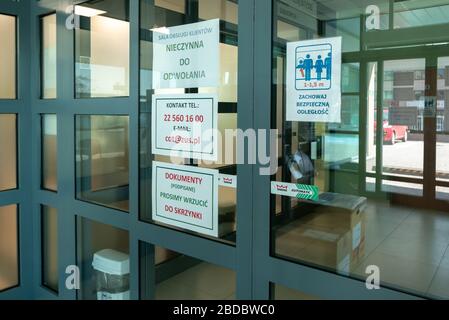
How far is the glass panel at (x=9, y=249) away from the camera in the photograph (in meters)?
2.92

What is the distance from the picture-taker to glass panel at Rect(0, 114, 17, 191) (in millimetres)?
2871

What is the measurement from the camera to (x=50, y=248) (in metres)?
2.97

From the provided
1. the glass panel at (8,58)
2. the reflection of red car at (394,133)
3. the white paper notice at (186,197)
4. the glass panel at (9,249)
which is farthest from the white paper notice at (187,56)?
the glass panel at (9,249)

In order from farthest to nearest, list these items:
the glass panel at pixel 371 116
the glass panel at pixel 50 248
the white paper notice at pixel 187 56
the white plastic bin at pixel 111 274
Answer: the glass panel at pixel 50 248, the white plastic bin at pixel 111 274, the white paper notice at pixel 187 56, the glass panel at pixel 371 116

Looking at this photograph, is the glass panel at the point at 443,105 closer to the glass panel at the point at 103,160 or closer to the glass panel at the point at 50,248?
the glass panel at the point at 103,160

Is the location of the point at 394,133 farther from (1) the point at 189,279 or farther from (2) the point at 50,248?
(2) the point at 50,248

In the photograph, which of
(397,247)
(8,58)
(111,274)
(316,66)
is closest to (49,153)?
(8,58)

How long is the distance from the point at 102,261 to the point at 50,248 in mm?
644

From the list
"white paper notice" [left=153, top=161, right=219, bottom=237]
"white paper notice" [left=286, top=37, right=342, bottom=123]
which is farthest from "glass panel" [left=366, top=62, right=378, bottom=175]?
"white paper notice" [left=153, top=161, right=219, bottom=237]

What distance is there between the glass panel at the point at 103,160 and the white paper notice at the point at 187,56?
416mm

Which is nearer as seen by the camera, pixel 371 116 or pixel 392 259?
pixel 371 116

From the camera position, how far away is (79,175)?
2.65m
